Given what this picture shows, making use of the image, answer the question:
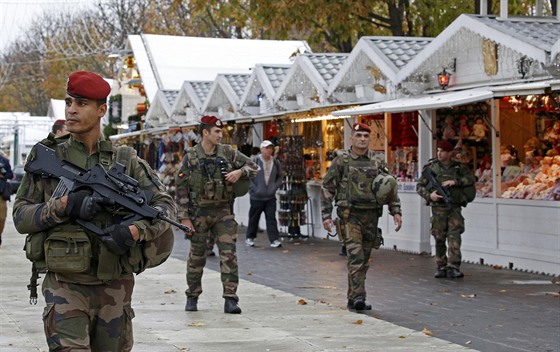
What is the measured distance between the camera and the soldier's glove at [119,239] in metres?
5.95

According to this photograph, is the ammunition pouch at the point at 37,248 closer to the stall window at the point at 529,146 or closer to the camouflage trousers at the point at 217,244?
the camouflage trousers at the point at 217,244

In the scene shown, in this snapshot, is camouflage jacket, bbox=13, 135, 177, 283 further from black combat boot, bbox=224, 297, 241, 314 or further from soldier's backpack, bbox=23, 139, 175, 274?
black combat boot, bbox=224, 297, 241, 314

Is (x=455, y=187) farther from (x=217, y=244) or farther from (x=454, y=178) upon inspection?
(x=217, y=244)

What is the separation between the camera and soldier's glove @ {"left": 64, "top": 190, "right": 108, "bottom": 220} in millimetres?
5863

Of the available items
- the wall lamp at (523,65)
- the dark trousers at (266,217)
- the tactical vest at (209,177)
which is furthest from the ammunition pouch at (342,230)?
the dark trousers at (266,217)

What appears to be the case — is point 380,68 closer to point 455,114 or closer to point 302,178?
point 455,114

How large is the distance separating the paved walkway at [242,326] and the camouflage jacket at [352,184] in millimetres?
1095

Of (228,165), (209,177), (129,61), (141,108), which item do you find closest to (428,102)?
(228,165)

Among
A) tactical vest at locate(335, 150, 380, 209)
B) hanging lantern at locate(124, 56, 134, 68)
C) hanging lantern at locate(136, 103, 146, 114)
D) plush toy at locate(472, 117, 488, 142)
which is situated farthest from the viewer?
hanging lantern at locate(124, 56, 134, 68)

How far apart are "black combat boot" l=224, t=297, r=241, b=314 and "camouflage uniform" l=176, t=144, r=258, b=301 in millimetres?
40

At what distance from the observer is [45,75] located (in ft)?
272

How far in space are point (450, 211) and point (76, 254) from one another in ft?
33.0

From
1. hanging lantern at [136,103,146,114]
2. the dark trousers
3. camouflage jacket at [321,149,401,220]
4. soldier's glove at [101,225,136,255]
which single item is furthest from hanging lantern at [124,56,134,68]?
soldier's glove at [101,225,136,255]

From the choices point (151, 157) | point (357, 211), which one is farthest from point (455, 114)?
point (151, 157)
